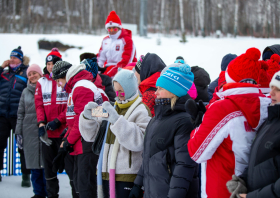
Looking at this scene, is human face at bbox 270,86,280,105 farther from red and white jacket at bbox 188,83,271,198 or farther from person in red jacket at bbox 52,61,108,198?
person in red jacket at bbox 52,61,108,198

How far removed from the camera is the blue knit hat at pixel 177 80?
97.4 inches

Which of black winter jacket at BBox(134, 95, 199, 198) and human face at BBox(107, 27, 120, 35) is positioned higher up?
human face at BBox(107, 27, 120, 35)

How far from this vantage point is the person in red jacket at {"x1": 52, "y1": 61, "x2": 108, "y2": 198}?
339cm

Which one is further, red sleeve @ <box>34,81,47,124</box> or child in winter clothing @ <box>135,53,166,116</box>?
red sleeve @ <box>34,81,47,124</box>

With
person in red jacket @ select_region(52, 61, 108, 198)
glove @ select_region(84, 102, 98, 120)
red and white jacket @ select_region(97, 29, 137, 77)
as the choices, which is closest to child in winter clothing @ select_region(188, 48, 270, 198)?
glove @ select_region(84, 102, 98, 120)

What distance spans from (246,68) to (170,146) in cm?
84

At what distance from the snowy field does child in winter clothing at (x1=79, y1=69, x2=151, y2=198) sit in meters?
11.1

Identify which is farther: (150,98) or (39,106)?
(39,106)

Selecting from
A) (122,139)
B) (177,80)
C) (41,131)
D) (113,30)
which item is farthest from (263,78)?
(113,30)

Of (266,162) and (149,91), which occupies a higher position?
(149,91)

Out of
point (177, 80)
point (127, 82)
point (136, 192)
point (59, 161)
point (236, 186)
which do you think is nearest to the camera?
point (236, 186)

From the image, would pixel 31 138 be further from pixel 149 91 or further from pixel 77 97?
pixel 149 91

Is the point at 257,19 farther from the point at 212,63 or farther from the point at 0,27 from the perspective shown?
the point at 0,27

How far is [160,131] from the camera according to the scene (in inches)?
95.0
